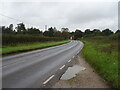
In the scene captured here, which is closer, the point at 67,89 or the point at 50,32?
the point at 67,89

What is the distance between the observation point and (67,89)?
6.82 metres

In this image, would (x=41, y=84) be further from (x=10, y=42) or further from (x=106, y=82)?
(x=10, y=42)

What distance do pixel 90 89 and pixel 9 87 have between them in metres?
3.13

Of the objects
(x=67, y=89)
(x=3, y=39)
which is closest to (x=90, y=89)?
(x=67, y=89)

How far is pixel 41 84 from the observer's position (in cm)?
748

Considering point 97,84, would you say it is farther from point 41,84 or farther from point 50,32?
point 50,32

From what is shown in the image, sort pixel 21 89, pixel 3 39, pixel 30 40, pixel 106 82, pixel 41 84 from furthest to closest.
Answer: pixel 30 40 < pixel 3 39 < pixel 106 82 < pixel 41 84 < pixel 21 89

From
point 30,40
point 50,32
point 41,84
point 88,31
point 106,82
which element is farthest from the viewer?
point 88,31

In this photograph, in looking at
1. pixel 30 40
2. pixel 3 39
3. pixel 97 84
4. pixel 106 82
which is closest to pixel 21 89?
pixel 97 84

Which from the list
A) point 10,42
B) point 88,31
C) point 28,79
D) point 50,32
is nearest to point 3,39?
point 10,42

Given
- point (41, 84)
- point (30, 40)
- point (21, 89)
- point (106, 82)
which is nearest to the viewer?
point (21, 89)

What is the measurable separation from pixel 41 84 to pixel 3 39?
28.2m

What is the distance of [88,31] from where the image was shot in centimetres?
19312

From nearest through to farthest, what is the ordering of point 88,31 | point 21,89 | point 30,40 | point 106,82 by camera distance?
point 21,89
point 106,82
point 30,40
point 88,31
